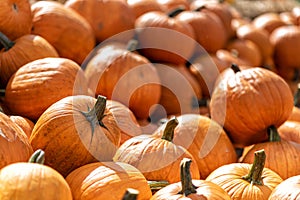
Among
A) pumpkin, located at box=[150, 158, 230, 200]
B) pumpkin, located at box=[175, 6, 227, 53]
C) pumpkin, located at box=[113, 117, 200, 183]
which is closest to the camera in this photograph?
pumpkin, located at box=[150, 158, 230, 200]

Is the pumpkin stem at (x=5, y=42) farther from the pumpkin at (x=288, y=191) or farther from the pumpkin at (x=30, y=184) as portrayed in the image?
the pumpkin at (x=288, y=191)

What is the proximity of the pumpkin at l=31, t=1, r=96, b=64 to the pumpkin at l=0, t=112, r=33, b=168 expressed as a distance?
1.14 meters

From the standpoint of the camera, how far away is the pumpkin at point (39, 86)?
2.27 meters

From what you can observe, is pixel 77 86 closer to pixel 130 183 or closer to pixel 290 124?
pixel 130 183

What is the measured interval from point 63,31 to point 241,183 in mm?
1399

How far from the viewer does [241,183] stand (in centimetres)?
198

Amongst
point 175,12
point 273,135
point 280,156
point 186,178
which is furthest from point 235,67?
point 186,178

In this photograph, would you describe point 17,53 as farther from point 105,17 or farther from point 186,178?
point 186,178

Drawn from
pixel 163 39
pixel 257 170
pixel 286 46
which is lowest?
pixel 286 46

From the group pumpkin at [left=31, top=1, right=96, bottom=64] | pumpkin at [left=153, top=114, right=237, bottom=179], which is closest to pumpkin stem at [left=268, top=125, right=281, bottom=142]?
pumpkin at [left=153, top=114, right=237, bottom=179]

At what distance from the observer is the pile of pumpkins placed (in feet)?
5.65

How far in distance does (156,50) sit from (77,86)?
1.05 m

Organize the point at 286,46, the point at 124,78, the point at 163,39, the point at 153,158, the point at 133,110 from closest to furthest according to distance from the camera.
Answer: the point at 153,158, the point at 124,78, the point at 133,110, the point at 163,39, the point at 286,46

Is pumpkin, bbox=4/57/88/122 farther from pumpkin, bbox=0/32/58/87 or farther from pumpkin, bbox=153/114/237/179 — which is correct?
pumpkin, bbox=153/114/237/179
